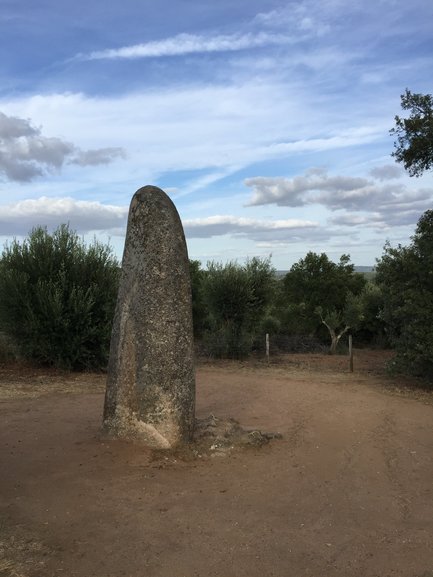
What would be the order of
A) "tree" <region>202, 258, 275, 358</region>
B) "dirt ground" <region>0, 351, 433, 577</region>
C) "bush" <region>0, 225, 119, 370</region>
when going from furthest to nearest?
"tree" <region>202, 258, 275, 358</region>, "bush" <region>0, 225, 119, 370</region>, "dirt ground" <region>0, 351, 433, 577</region>

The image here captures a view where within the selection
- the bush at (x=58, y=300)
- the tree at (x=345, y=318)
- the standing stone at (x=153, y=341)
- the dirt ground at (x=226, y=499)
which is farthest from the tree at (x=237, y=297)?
the standing stone at (x=153, y=341)

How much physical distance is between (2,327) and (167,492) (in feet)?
36.0

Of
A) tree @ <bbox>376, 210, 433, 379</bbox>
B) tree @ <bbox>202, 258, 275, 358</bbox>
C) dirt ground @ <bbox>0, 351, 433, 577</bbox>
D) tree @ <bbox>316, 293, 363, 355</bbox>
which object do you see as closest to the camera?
dirt ground @ <bbox>0, 351, 433, 577</bbox>

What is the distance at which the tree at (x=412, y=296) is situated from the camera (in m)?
12.4

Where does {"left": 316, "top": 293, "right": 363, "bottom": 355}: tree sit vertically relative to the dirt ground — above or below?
above

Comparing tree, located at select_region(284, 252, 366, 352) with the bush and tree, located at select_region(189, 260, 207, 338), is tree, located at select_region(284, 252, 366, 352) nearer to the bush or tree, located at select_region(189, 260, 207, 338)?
tree, located at select_region(189, 260, 207, 338)

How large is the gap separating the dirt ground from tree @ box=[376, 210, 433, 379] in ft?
7.95

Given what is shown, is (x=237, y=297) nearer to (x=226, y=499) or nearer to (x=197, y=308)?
(x=197, y=308)

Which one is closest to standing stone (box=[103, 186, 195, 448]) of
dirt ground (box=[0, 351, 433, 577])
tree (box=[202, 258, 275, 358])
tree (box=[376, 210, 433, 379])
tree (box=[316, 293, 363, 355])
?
dirt ground (box=[0, 351, 433, 577])

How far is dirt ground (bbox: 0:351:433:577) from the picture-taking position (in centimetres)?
434

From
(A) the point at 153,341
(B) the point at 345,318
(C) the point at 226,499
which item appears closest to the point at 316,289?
(B) the point at 345,318

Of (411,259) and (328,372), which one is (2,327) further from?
(411,259)

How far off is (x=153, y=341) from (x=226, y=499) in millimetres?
2366

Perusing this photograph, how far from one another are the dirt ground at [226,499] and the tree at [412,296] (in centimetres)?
242
